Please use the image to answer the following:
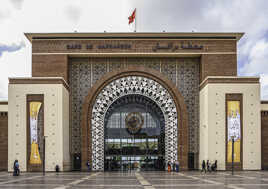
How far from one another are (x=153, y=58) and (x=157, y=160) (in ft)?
27.5

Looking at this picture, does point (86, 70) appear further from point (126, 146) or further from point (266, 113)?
point (266, 113)

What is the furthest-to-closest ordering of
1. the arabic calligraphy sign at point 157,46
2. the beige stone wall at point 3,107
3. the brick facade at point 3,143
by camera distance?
the arabic calligraphy sign at point 157,46 < the beige stone wall at point 3,107 < the brick facade at point 3,143

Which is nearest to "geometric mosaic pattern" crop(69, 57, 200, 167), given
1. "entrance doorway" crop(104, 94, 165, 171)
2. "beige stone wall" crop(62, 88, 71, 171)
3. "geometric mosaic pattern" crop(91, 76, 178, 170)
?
"beige stone wall" crop(62, 88, 71, 171)

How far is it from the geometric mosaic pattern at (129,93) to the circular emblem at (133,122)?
1909 millimetres

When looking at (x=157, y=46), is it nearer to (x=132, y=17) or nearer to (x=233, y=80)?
(x=132, y=17)

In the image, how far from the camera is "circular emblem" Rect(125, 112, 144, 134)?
101ft

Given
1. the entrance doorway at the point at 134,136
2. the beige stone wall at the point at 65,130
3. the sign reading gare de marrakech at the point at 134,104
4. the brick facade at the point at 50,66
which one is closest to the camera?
the sign reading gare de marrakech at the point at 134,104

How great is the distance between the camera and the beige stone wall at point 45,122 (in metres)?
27.1

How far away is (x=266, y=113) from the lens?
28844mm

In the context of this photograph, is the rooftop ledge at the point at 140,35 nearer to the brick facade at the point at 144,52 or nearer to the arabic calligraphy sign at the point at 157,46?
the brick facade at the point at 144,52

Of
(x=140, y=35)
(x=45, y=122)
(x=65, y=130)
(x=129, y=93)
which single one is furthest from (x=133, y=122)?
(x=45, y=122)

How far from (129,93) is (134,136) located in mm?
3601

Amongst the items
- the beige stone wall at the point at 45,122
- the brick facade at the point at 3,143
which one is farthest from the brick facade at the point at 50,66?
the brick facade at the point at 3,143

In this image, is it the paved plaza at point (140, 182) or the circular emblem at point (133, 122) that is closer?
the paved plaza at point (140, 182)
